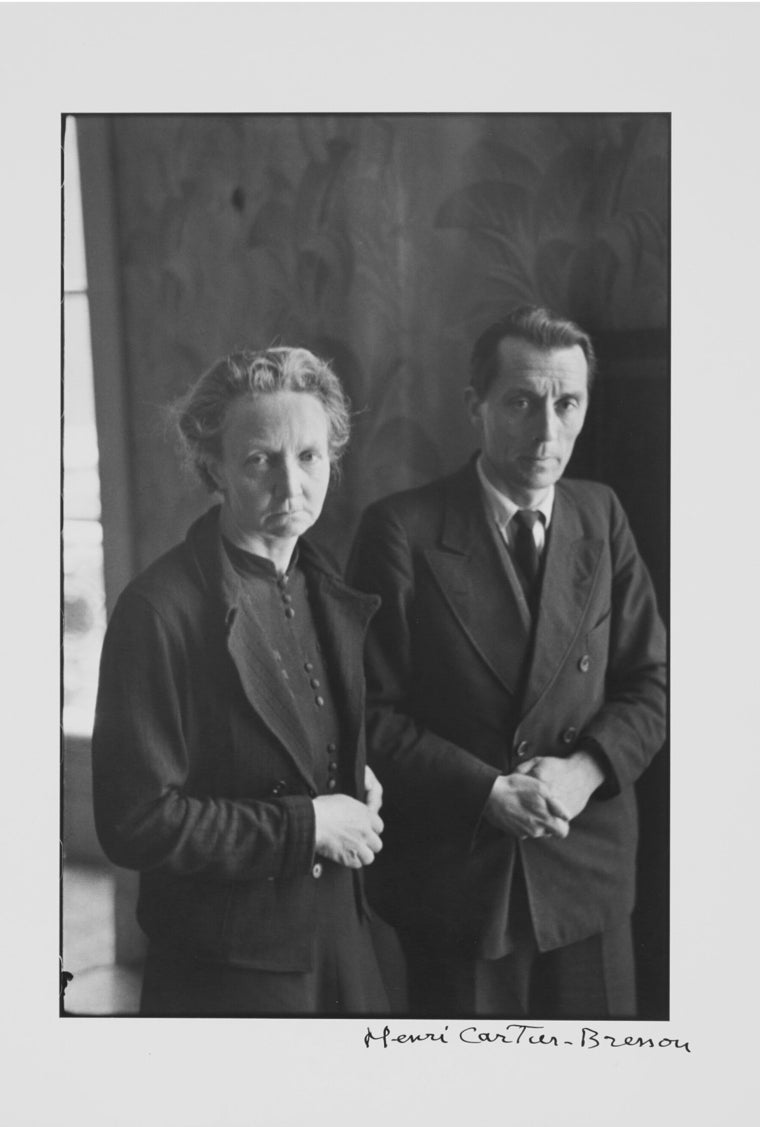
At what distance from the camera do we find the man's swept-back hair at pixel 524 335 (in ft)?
4.90

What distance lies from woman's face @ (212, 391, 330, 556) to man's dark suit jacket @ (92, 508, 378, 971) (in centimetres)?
4

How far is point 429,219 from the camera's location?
1505mm

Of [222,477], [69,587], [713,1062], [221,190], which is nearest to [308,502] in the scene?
[222,477]

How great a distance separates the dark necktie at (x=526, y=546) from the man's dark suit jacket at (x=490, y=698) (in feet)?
0.06

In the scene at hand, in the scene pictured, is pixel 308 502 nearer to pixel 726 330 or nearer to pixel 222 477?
pixel 222 477

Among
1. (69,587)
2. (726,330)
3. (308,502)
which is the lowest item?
(69,587)

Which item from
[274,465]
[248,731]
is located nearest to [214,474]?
[274,465]

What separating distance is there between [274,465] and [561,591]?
17.8 inches

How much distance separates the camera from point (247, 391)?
58.6 inches

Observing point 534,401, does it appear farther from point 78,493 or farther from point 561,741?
point 78,493

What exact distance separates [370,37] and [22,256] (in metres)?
0.61
